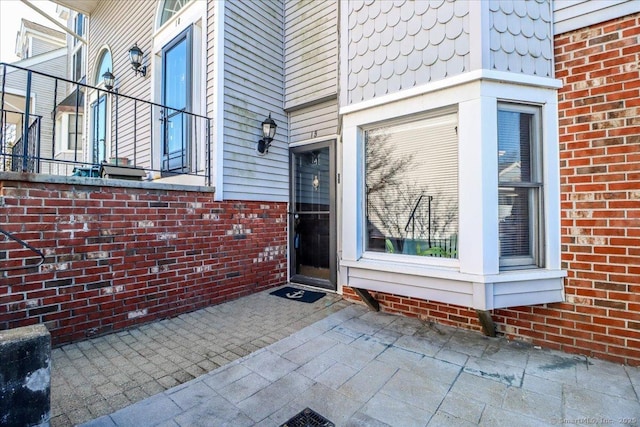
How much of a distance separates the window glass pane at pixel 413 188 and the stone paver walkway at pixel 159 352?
4.25ft

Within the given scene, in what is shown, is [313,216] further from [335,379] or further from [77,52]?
[77,52]

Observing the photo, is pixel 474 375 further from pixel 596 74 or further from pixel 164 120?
pixel 164 120

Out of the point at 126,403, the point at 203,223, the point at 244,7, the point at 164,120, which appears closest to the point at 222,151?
the point at 203,223

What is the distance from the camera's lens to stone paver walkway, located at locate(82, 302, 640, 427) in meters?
1.79

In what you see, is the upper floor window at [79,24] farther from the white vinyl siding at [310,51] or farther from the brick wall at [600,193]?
the brick wall at [600,193]

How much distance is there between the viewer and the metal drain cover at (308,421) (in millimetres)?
1736

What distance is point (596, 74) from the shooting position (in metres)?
2.41

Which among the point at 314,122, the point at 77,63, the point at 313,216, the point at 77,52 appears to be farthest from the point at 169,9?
the point at 77,52

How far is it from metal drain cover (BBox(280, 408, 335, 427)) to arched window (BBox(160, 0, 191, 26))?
5867mm

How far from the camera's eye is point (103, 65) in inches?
280

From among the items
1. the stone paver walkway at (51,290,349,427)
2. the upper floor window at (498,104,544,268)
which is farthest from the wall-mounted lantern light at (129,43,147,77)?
the upper floor window at (498,104,544,268)

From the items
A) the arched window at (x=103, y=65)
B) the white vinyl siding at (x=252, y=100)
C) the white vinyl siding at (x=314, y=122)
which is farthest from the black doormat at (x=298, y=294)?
the arched window at (x=103, y=65)

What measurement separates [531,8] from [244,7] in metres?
3.69

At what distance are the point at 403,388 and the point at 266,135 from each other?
3674mm
